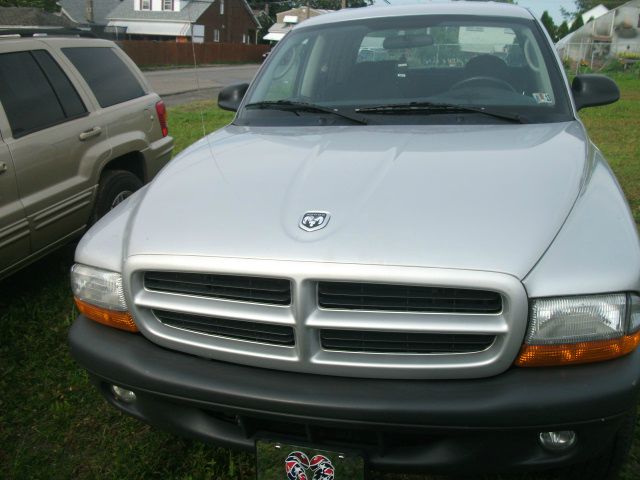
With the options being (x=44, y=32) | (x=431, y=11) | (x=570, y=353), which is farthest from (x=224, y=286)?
(x=44, y=32)

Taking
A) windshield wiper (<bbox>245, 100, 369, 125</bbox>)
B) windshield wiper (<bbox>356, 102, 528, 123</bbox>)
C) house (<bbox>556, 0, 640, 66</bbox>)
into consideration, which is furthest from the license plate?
house (<bbox>556, 0, 640, 66</bbox>)

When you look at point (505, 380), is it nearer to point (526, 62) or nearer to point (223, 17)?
point (526, 62)

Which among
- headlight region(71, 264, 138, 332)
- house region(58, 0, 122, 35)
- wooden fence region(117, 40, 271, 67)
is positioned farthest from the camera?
house region(58, 0, 122, 35)

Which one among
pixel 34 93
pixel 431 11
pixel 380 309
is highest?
pixel 431 11

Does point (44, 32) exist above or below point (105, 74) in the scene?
above

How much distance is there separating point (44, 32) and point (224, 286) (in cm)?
361

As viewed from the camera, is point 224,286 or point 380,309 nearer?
point 380,309

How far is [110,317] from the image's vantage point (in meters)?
2.31

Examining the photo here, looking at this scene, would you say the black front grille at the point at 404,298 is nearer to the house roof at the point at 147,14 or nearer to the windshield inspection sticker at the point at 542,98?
the windshield inspection sticker at the point at 542,98

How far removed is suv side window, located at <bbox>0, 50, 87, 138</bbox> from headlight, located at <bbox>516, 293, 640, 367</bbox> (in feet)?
11.1

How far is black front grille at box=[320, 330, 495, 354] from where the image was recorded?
6.35 feet

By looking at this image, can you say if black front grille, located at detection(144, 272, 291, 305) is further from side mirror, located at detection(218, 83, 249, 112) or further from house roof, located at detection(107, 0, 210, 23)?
house roof, located at detection(107, 0, 210, 23)

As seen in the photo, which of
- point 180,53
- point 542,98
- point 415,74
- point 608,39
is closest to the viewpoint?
point 542,98

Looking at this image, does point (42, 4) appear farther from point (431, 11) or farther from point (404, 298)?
point (404, 298)
